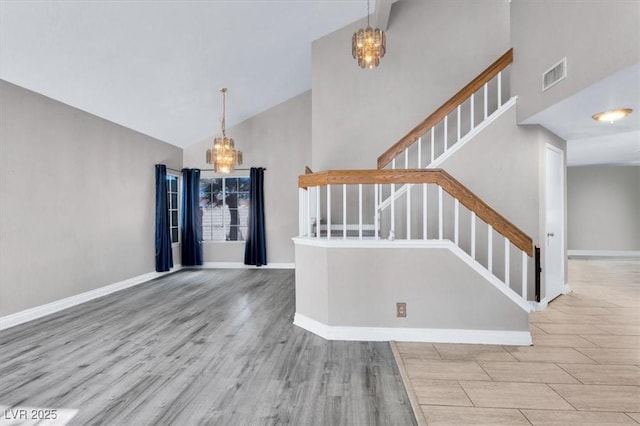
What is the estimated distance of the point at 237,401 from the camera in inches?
84.4

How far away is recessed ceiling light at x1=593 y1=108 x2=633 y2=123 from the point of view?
3.23 meters

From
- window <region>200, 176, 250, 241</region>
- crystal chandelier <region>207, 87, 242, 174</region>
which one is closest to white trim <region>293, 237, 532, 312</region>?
crystal chandelier <region>207, 87, 242, 174</region>

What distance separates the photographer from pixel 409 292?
3.09 meters

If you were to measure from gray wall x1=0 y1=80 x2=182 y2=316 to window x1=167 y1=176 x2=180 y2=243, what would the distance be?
90 cm

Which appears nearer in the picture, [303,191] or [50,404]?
[50,404]

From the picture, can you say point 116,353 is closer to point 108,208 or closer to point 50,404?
point 50,404

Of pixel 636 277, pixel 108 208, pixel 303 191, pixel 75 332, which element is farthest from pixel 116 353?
pixel 636 277

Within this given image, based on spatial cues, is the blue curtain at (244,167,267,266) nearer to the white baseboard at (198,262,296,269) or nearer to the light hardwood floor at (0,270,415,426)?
the white baseboard at (198,262,296,269)

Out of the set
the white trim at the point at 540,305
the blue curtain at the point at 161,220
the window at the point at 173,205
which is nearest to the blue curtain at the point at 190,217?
the window at the point at 173,205

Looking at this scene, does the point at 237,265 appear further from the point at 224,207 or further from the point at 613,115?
the point at 613,115

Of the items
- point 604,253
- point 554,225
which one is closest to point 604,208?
point 604,253

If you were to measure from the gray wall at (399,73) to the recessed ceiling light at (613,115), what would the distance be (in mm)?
1920

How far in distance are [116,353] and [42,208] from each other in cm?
240

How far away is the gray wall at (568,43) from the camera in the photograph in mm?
2254
